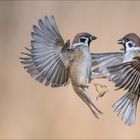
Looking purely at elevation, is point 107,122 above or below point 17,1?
below

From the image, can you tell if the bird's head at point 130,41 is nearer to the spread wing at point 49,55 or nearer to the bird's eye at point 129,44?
the bird's eye at point 129,44

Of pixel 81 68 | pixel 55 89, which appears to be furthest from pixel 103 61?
pixel 55 89

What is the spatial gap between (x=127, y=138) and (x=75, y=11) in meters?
0.36

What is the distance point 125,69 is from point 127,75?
2 centimetres

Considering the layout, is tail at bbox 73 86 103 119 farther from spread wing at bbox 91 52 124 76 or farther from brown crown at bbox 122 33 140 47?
brown crown at bbox 122 33 140 47

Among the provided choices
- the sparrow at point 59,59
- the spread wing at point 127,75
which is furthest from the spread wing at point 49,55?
the spread wing at point 127,75

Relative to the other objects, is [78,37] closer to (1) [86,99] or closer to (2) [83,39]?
(2) [83,39]

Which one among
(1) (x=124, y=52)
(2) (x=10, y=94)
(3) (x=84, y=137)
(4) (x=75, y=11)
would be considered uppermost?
(4) (x=75, y=11)

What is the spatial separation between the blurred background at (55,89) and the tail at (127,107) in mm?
19

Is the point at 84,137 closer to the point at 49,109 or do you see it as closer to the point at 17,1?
the point at 49,109

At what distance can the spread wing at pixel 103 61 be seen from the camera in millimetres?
1557

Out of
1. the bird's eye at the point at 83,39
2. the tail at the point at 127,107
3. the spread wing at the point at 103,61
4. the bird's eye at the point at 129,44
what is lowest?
the tail at the point at 127,107

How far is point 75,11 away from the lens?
171 centimetres

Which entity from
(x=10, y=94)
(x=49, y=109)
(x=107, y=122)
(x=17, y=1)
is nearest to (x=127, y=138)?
(x=107, y=122)
